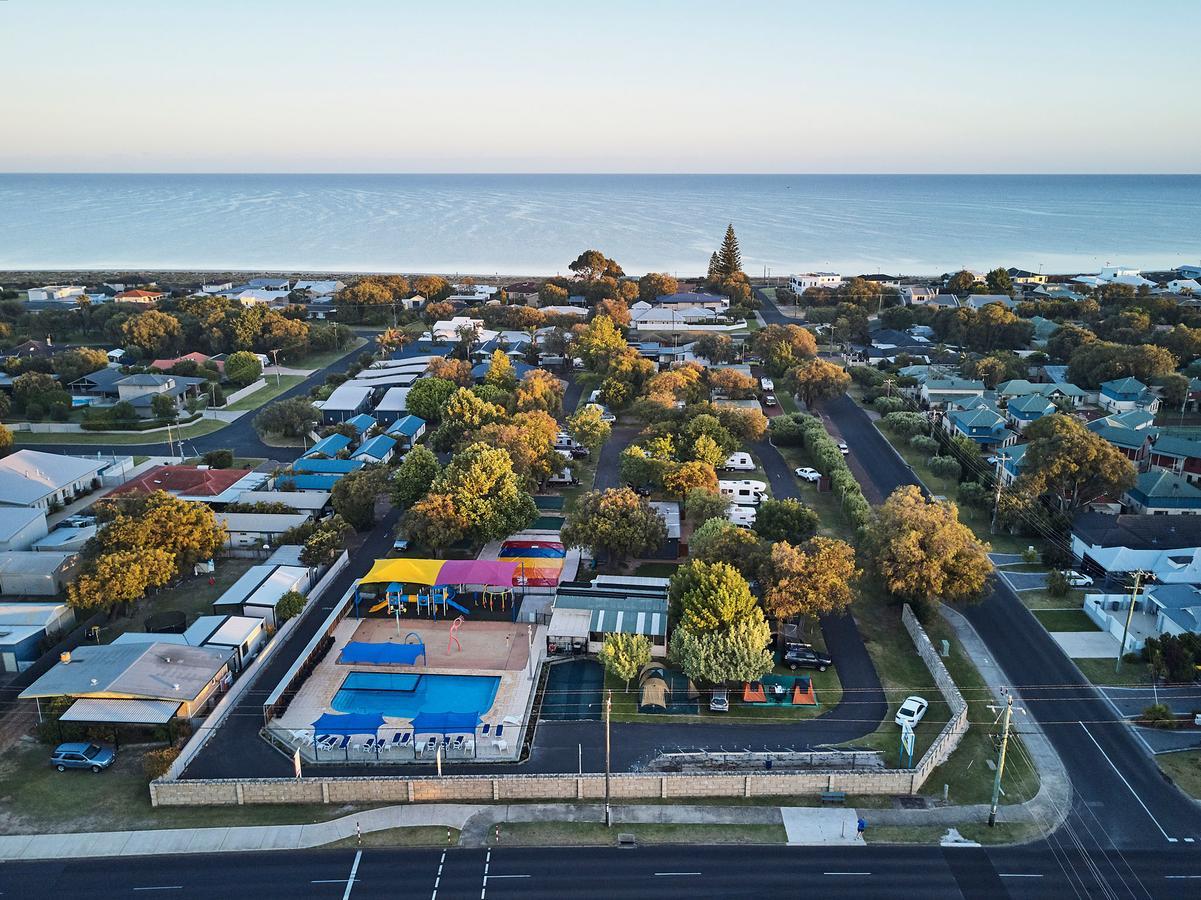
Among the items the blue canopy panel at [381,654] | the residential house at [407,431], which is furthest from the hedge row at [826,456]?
the residential house at [407,431]

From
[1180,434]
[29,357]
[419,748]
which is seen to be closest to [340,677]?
[419,748]

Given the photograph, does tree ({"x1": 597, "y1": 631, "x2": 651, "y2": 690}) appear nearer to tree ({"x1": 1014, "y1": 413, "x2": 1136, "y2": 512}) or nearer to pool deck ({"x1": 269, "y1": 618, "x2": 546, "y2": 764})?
pool deck ({"x1": 269, "y1": 618, "x2": 546, "y2": 764})

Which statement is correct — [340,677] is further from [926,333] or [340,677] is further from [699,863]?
[926,333]

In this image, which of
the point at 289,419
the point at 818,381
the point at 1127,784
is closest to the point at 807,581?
the point at 1127,784

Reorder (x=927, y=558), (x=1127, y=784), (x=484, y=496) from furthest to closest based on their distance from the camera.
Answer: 1. (x=484, y=496)
2. (x=927, y=558)
3. (x=1127, y=784)

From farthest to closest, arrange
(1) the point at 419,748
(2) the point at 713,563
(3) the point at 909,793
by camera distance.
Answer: (2) the point at 713,563, (1) the point at 419,748, (3) the point at 909,793

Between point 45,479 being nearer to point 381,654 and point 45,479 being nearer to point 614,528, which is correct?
point 381,654

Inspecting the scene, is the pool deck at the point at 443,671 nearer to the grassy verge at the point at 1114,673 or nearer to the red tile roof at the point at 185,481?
the red tile roof at the point at 185,481

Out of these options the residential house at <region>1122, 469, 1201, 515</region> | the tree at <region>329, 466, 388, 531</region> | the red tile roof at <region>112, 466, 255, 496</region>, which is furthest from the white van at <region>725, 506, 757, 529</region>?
the red tile roof at <region>112, 466, 255, 496</region>
